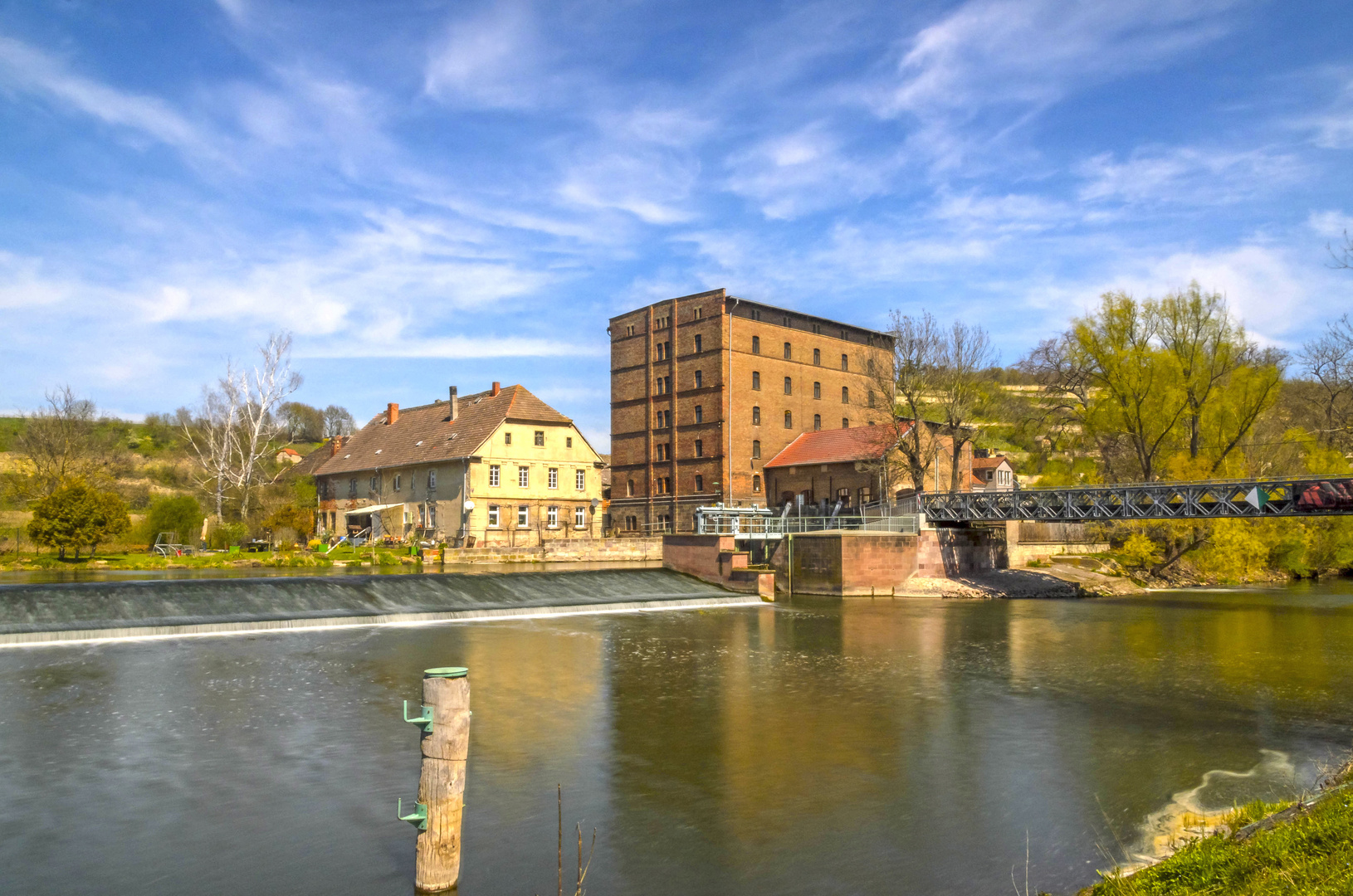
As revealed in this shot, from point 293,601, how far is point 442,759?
61.3 feet

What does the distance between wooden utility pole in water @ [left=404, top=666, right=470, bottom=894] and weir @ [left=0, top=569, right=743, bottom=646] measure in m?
15.7

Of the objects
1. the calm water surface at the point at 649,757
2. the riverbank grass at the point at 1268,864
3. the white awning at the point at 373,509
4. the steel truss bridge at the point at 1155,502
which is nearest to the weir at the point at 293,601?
the calm water surface at the point at 649,757

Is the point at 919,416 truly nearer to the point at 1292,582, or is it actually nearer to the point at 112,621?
the point at 1292,582

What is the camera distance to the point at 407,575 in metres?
27.1

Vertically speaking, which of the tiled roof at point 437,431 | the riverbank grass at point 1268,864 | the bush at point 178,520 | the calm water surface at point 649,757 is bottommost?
the calm water surface at point 649,757

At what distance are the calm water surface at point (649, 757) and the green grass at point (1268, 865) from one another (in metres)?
1.38

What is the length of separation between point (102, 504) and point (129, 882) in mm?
34005

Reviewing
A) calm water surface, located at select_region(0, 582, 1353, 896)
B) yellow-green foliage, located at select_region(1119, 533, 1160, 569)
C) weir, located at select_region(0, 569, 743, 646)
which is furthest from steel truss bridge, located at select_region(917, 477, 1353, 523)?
weir, located at select_region(0, 569, 743, 646)

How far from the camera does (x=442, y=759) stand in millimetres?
6301

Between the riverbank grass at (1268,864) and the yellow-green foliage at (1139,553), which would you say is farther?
the yellow-green foliage at (1139,553)

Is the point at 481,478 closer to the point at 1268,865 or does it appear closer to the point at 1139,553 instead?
the point at 1139,553

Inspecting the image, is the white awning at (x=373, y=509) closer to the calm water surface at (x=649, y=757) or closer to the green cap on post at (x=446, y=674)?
the calm water surface at (x=649, y=757)

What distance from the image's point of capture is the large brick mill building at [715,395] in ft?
174

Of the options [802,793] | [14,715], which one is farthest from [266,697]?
[802,793]
